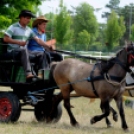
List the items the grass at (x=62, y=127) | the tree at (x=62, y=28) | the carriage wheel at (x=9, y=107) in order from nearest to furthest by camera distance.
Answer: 1. the grass at (x=62, y=127)
2. the carriage wheel at (x=9, y=107)
3. the tree at (x=62, y=28)

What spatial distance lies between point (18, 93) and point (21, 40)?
44.6 inches

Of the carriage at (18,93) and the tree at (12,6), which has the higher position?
the tree at (12,6)

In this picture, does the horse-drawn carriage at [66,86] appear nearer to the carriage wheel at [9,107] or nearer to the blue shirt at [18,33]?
the carriage wheel at [9,107]

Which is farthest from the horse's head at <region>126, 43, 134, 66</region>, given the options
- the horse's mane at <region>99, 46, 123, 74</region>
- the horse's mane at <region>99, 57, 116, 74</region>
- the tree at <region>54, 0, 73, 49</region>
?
the tree at <region>54, 0, 73, 49</region>

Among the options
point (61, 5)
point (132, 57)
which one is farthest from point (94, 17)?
point (132, 57)

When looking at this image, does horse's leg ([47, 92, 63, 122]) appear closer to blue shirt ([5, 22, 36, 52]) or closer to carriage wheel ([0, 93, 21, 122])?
carriage wheel ([0, 93, 21, 122])

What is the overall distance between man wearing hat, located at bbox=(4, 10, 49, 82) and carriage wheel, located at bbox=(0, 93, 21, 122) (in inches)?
19.2

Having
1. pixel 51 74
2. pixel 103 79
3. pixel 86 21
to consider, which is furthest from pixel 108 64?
pixel 86 21

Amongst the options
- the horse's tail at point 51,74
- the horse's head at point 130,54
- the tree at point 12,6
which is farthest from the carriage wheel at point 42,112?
the tree at point 12,6

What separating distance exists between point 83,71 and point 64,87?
0.55 metres

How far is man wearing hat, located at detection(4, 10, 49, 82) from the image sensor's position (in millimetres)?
10578

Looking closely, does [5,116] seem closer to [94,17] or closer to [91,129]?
[91,129]

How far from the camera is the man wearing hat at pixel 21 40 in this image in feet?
34.7

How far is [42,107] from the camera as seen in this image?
1150 centimetres
